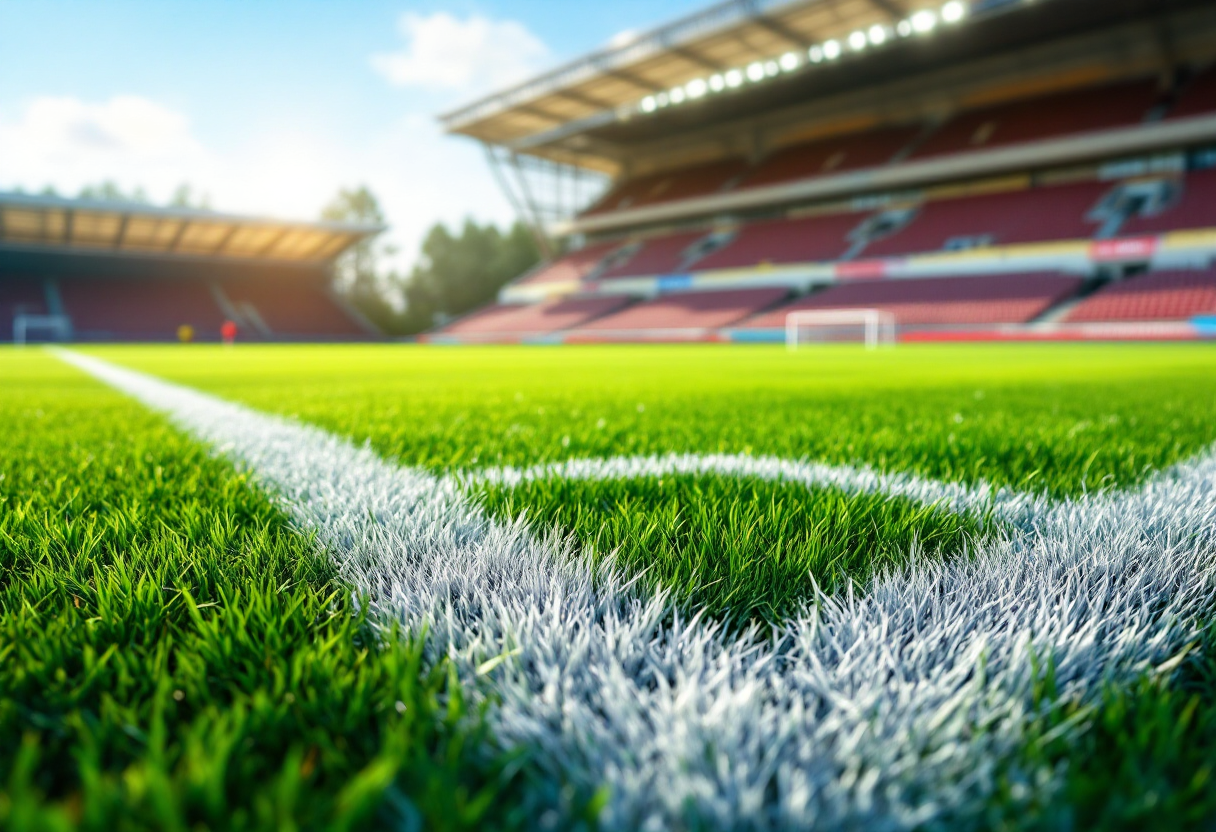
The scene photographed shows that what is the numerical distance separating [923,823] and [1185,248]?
892 inches

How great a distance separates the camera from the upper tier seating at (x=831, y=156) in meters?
25.0

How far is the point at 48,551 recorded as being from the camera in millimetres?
924

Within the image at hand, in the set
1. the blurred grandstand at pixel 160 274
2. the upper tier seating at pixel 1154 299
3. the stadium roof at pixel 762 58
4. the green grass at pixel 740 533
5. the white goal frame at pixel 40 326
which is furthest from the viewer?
the blurred grandstand at pixel 160 274

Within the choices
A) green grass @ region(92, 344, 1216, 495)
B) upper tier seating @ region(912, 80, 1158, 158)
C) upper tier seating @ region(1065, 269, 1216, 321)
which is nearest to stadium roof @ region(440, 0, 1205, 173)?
upper tier seating @ region(912, 80, 1158, 158)

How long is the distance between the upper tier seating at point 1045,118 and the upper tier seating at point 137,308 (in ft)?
93.3

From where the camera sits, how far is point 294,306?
34062 mm

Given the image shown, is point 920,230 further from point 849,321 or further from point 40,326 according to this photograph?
point 40,326

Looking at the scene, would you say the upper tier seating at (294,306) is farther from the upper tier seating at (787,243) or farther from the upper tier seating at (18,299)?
the upper tier seating at (787,243)

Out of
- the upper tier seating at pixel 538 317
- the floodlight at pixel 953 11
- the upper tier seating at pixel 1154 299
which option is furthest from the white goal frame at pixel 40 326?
the upper tier seating at pixel 1154 299

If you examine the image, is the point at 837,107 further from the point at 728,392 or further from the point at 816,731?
the point at 816,731

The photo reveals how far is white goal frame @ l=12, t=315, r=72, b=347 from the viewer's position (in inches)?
1059

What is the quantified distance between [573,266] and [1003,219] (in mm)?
16283

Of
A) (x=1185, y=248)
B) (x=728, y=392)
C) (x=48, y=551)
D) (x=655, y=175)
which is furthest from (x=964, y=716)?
(x=655, y=175)

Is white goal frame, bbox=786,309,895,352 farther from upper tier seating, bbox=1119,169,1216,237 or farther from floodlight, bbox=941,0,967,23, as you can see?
floodlight, bbox=941,0,967,23
